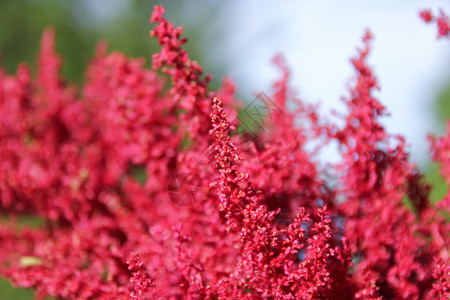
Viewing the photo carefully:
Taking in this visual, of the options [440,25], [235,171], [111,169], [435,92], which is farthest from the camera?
[435,92]

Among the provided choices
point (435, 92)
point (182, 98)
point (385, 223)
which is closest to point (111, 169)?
point (182, 98)

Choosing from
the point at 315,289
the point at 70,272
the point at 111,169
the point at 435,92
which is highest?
the point at 435,92

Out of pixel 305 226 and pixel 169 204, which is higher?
pixel 169 204

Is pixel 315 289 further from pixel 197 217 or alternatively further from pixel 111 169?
pixel 111 169

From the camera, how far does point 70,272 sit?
49cm

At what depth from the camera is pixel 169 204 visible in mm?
560

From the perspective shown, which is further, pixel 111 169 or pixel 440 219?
pixel 111 169

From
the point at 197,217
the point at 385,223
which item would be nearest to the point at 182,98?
the point at 197,217

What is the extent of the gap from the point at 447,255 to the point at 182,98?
0.31 meters

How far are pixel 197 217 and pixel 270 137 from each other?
12 cm

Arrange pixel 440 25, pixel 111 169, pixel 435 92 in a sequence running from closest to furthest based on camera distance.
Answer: pixel 440 25 → pixel 111 169 → pixel 435 92

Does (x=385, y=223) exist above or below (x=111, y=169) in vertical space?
below

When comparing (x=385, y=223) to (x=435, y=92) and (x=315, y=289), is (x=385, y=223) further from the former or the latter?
(x=435, y=92)

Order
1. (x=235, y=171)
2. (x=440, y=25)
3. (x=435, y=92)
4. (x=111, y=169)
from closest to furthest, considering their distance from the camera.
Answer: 1. (x=235, y=171)
2. (x=440, y=25)
3. (x=111, y=169)
4. (x=435, y=92)
